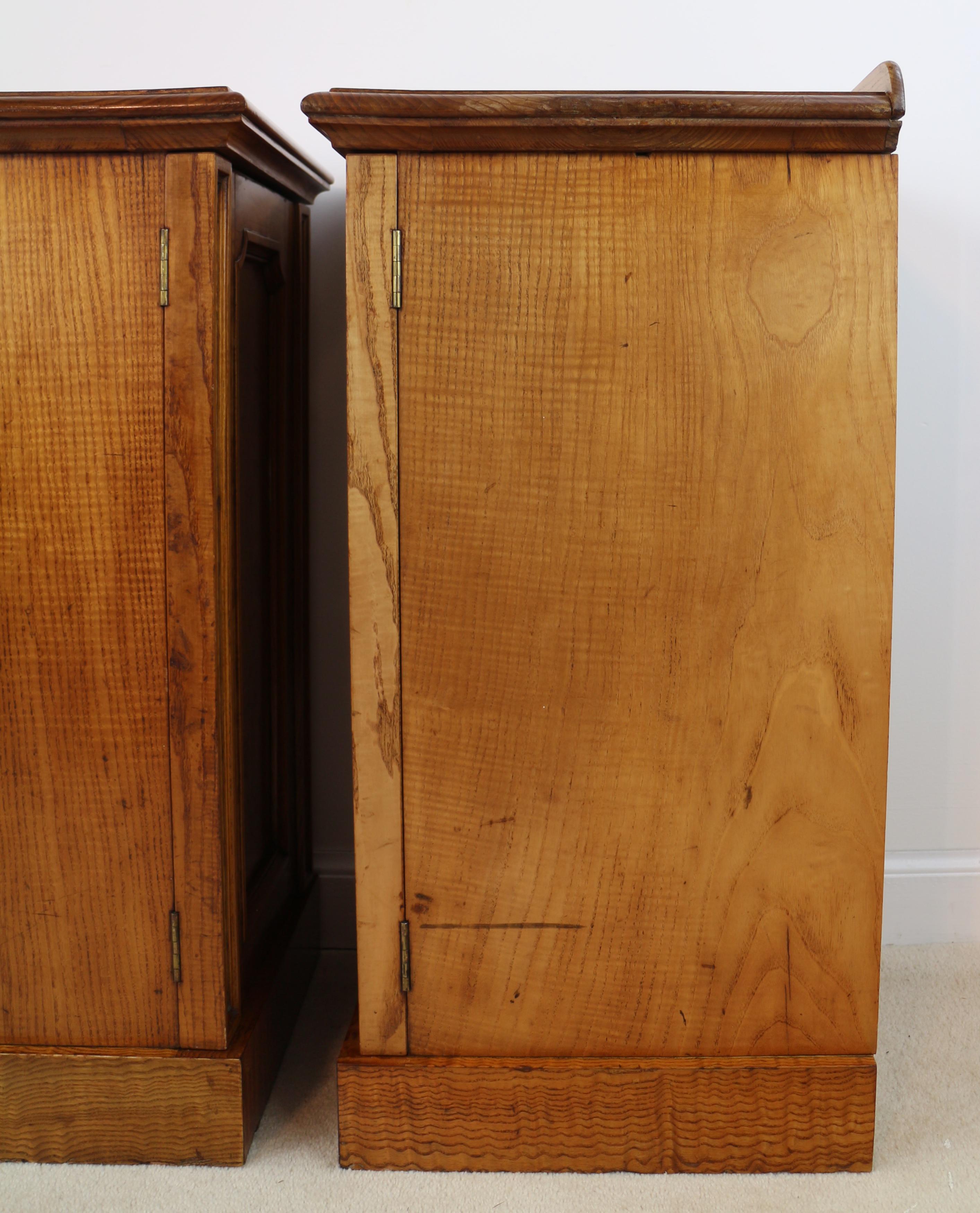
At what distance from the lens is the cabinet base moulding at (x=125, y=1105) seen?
131cm

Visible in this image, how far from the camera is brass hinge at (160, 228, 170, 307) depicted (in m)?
1.22

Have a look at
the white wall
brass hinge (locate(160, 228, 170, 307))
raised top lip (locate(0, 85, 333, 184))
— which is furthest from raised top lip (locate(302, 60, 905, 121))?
the white wall

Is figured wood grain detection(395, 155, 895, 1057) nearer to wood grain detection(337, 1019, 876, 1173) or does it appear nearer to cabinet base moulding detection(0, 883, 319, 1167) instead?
wood grain detection(337, 1019, 876, 1173)

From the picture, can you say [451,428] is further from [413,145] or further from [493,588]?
[413,145]

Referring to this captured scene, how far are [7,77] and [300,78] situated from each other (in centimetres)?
45

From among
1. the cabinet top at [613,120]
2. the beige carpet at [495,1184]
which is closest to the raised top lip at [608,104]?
the cabinet top at [613,120]

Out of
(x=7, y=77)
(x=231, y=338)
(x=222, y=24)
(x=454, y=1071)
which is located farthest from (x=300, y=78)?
(x=454, y=1071)

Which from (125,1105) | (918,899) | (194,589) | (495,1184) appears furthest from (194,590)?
(918,899)

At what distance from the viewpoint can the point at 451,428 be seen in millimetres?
1213

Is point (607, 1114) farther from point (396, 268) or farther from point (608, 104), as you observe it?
point (608, 104)

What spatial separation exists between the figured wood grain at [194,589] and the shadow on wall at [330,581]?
483mm

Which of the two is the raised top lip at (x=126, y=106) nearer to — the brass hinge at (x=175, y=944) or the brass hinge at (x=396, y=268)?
the brass hinge at (x=396, y=268)

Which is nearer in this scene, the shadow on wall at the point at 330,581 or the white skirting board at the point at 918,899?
the shadow on wall at the point at 330,581

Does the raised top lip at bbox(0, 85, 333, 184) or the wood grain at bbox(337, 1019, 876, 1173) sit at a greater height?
the raised top lip at bbox(0, 85, 333, 184)
